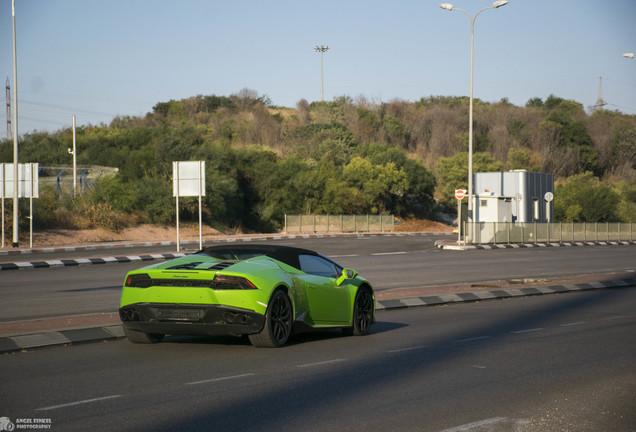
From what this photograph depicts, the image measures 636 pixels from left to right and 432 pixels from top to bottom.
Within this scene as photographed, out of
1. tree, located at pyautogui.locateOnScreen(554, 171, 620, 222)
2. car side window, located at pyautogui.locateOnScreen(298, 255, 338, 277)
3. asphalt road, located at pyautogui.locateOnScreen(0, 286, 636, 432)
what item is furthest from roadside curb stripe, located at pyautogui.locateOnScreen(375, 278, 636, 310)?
tree, located at pyautogui.locateOnScreen(554, 171, 620, 222)

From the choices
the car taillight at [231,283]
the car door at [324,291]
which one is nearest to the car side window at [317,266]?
the car door at [324,291]

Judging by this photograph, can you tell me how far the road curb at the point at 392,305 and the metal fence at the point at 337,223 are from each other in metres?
45.9

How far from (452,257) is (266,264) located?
85.3ft

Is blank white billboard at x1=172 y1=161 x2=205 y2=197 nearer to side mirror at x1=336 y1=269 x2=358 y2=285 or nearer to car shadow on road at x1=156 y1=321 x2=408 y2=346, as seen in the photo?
car shadow on road at x1=156 y1=321 x2=408 y2=346

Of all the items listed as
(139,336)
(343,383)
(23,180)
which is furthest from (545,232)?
(343,383)

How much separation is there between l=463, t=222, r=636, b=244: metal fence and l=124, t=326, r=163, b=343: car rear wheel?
36.4 m

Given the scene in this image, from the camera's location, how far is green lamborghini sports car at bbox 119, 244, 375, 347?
9562mm

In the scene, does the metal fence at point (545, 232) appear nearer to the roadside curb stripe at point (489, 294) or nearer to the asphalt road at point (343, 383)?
the roadside curb stripe at point (489, 294)

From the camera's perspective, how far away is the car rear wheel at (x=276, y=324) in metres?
9.88

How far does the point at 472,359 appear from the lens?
32.0 feet

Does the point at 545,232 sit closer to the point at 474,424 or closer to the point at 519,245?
the point at 519,245

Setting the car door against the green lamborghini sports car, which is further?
the car door

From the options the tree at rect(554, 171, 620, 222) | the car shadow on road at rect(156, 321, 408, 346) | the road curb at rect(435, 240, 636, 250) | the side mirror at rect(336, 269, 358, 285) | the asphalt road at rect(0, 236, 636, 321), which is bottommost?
the road curb at rect(435, 240, 636, 250)

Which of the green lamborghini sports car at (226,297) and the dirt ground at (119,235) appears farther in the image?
the dirt ground at (119,235)
